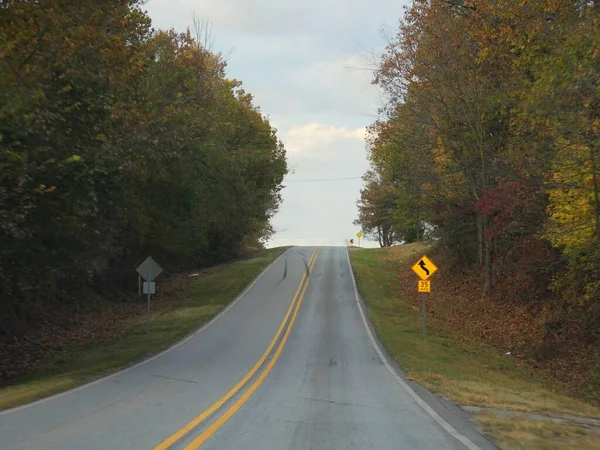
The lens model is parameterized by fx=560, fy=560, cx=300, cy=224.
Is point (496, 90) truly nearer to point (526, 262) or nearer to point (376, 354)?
point (526, 262)

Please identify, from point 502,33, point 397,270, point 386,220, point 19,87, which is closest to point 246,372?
point 19,87

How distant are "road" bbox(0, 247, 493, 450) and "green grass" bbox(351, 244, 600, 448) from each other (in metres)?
0.77

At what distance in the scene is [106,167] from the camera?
15.6 metres

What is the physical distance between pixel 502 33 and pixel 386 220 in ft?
169

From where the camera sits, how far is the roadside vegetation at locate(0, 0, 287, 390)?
488 inches

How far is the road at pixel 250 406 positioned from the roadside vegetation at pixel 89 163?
3.46m

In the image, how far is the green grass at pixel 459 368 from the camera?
10.3m

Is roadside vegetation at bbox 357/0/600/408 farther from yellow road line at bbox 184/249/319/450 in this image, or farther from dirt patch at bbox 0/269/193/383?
dirt patch at bbox 0/269/193/383

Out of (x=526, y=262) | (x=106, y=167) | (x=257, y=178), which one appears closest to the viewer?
(x=106, y=167)

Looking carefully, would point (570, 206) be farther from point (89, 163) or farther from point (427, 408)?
point (89, 163)

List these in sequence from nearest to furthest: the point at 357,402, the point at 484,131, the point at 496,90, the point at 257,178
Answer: the point at 357,402 < the point at 496,90 < the point at 484,131 < the point at 257,178

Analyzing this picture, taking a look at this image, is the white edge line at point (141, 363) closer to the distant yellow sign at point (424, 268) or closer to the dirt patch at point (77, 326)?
the dirt patch at point (77, 326)

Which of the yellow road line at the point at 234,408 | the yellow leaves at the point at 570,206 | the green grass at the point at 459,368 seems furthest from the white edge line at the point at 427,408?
the yellow leaves at the point at 570,206

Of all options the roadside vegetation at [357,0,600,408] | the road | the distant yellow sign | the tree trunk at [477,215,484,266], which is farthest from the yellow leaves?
the tree trunk at [477,215,484,266]
